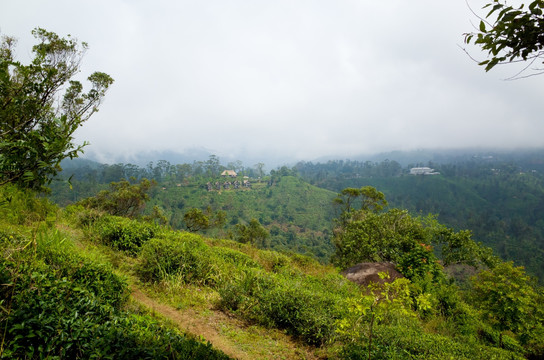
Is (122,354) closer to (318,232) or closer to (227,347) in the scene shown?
(227,347)

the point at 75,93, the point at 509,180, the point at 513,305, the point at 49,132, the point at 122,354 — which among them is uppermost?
the point at 75,93

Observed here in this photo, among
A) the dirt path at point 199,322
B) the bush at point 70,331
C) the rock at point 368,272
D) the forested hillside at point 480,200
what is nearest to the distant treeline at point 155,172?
the forested hillside at point 480,200

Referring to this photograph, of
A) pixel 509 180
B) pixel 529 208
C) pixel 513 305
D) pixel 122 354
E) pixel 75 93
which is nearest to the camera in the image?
pixel 122 354

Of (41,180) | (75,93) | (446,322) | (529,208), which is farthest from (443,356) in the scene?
(529,208)

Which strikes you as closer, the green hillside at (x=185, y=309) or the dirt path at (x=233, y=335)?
the green hillside at (x=185, y=309)

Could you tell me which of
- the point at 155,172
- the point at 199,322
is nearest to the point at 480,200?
the point at 155,172

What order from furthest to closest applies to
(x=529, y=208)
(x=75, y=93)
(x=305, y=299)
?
(x=529, y=208) → (x=75, y=93) → (x=305, y=299)

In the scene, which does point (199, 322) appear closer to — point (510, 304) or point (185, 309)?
point (185, 309)

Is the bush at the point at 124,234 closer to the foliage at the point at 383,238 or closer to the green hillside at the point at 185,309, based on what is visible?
the green hillside at the point at 185,309

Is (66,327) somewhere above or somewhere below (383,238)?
above

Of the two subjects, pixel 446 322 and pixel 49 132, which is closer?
pixel 49 132

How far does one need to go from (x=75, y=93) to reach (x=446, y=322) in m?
20.9

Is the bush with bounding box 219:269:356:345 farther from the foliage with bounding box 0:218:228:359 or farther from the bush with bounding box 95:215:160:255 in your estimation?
the bush with bounding box 95:215:160:255

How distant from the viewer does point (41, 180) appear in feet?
7.09
